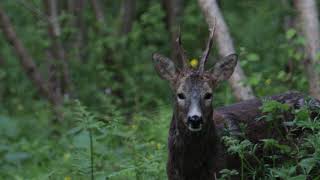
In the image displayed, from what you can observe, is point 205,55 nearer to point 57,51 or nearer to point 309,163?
point 309,163

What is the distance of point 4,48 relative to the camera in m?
18.0

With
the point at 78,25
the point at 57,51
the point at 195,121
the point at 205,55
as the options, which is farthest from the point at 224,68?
the point at 78,25

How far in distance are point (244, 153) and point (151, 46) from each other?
8596 millimetres

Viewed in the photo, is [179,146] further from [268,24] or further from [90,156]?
[268,24]

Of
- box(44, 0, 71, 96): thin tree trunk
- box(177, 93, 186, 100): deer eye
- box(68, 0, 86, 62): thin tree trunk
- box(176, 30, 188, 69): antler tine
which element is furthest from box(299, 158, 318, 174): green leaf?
box(68, 0, 86, 62): thin tree trunk

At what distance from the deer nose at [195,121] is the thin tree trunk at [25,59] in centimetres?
532

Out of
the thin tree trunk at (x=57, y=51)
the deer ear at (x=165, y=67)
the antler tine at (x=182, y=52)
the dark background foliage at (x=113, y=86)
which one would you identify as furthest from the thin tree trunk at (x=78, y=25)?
the antler tine at (x=182, y=52)

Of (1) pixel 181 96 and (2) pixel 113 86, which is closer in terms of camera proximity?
(1) pixel 181 96

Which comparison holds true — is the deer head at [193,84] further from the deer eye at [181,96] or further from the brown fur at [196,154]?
the brown fur at [196,154]

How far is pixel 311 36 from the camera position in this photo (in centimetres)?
993

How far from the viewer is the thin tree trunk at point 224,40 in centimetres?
1007

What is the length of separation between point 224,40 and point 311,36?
37.1 inches

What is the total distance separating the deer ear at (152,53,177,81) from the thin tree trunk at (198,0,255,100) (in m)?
1.91

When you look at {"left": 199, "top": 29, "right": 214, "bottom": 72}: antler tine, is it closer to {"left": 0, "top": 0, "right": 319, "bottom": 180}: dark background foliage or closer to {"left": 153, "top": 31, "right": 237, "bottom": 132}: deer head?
{"left": 153, "top": 31, "right": 237, "bottom": 132}: deer head
